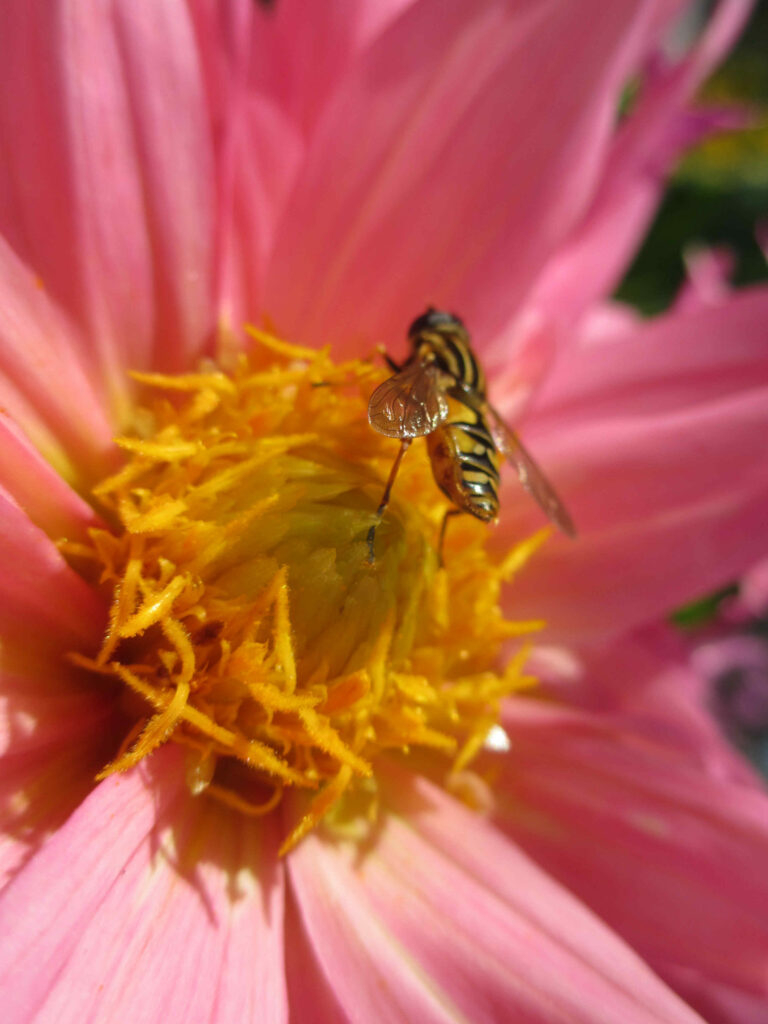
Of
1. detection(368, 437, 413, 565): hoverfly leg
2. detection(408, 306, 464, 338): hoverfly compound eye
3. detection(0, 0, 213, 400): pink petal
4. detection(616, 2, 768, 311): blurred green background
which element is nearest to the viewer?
detection(0, 0, 213, 400): pink petal

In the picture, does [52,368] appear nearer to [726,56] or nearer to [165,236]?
[165,236]

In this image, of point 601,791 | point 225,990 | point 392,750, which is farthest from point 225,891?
point 601,791

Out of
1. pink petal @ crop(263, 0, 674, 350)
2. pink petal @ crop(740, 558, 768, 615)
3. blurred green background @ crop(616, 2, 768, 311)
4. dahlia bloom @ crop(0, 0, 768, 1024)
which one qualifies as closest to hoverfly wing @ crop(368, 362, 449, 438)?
dahlia bloom @ crop(0, 0, 768, 1024)

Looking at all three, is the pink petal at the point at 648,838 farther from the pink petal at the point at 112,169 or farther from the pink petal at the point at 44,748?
the pink petal at the point at 112,169

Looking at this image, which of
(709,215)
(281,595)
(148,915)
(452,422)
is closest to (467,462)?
(452,422)

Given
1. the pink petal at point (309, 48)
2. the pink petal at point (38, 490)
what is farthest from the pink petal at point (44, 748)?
the pink petal at point (309, 48)

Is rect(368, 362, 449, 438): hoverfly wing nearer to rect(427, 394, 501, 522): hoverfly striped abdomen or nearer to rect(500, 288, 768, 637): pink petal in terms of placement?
rect(427, 394, 501, 522): hoverfly striped abdomen

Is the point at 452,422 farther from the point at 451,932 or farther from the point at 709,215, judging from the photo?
the point at 709,215
